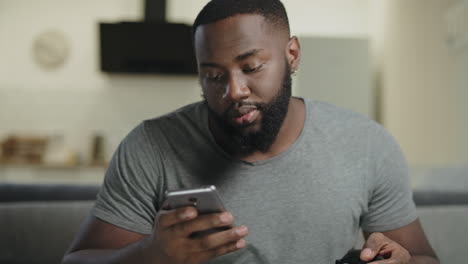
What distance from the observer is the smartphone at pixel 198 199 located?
2.21 feet

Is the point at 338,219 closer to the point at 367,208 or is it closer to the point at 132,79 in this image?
the point at 367,208

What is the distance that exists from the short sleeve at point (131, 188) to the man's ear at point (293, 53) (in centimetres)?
32

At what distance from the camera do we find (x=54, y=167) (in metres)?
4.30

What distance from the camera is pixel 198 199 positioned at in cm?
69

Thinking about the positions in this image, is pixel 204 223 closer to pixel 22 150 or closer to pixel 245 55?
pixel 245 55

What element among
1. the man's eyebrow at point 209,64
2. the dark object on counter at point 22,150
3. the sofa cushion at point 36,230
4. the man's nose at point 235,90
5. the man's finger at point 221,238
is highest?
the man's eyebrow at point 209,64

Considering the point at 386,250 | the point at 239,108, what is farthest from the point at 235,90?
the point at 386,250

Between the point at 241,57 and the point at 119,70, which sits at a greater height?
the point at 241,57

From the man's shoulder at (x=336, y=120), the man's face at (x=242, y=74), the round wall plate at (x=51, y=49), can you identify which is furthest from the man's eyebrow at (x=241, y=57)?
the round wall plate at (x=51, y=49)

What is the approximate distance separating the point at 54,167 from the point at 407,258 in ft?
12.7

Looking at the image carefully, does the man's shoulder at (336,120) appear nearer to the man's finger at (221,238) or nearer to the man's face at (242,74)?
the man's face at (242,74)

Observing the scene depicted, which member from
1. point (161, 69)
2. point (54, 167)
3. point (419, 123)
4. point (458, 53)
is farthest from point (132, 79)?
point (458, 53)

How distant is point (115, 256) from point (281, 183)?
0.33m

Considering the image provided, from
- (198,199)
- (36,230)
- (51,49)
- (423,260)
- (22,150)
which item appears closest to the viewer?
(198,199)
